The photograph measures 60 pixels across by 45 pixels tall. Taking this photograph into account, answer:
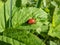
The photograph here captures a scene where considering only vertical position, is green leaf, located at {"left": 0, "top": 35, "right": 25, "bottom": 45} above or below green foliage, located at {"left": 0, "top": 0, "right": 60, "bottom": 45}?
below

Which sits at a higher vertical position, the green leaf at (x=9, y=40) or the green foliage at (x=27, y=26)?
the green foliage at (x=27, y=26)

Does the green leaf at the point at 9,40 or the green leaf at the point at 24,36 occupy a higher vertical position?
the green leaf at the point at 24,36

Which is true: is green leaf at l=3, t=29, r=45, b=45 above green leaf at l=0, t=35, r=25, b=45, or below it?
above

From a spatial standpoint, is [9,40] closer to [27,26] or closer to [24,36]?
[24,36]

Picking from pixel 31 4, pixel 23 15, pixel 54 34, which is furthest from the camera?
pixel 31 4

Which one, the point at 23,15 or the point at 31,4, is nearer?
the point at 23,15

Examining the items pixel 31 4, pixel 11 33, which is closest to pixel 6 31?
pixel 11 33

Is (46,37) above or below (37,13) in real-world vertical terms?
below

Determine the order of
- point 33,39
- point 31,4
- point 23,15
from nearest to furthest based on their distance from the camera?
point 33,39 < point 23,15 < point 31,4

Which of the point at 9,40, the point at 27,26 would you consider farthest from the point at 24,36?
the point at 27,26

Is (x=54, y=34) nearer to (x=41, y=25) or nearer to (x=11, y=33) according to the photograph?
(x=41, y=25)
